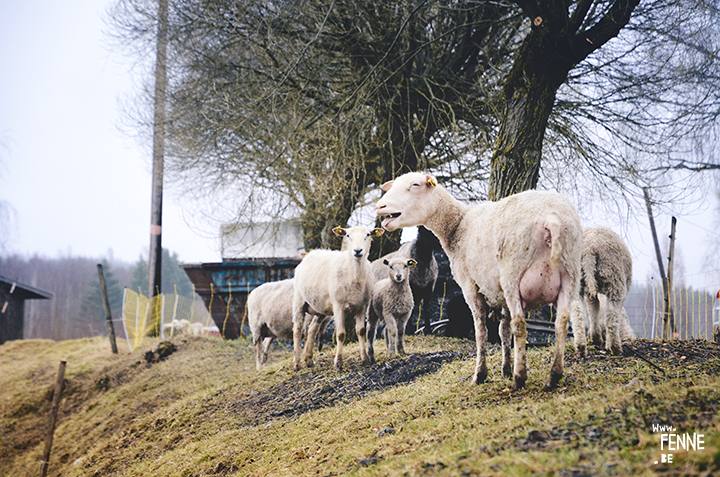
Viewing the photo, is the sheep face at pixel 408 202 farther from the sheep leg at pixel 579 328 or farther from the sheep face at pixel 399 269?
the sheep face at pixel 399 269

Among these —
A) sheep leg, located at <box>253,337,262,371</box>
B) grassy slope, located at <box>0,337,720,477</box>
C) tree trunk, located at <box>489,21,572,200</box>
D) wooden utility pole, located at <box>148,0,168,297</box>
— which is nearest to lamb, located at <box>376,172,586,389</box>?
grassy slope, located at <box>0,337,720,477</box>

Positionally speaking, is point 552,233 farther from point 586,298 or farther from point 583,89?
point 583,89

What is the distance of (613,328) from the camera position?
4.54m

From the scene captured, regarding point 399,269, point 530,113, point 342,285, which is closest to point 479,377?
point 342,285

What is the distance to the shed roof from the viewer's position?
1961 cm

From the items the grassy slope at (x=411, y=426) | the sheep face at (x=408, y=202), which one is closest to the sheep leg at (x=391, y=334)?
the grassy slope at (x=411, y=426)

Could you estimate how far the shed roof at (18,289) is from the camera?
19.6 m

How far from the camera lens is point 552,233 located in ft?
10.4

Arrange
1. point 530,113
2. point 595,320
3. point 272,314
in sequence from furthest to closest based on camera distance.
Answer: point 272,314, point 530,113, point 595,320

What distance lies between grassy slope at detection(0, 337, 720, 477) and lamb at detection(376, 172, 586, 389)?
53 centimetres

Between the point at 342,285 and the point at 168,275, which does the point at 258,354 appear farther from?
the point at 168,275

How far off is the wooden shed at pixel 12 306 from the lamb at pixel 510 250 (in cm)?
2214

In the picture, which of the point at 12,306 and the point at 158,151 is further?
the point at 12,306

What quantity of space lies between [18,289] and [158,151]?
14.2m
